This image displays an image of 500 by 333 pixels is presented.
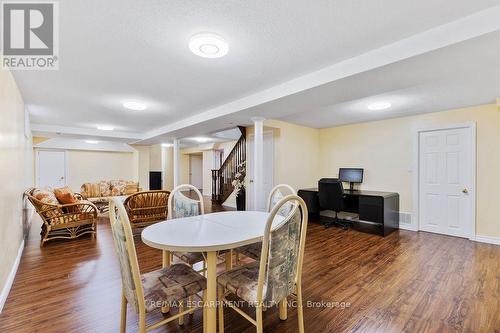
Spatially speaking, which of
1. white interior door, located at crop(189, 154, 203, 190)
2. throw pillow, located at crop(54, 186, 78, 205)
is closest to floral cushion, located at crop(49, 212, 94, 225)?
throw pillow, located at crop(54, 186, 78, 205)

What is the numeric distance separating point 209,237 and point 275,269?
50 cm

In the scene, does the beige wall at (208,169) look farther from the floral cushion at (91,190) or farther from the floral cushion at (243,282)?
the floral cushion at (243,282)

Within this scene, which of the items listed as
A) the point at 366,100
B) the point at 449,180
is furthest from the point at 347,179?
the point at 366,100

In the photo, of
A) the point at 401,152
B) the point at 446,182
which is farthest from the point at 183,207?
the point at 446,182

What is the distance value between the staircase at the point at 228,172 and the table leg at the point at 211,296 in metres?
4.04

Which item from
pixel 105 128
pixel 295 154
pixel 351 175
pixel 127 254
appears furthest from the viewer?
pixel 105 128

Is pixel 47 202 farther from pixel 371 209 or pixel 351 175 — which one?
pixel 351 175

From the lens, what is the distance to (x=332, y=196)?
4.59m

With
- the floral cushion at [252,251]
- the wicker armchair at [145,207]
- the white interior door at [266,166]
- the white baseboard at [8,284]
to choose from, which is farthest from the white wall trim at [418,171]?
the white baseboard at [8,284]

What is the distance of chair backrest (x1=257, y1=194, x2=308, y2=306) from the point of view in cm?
137

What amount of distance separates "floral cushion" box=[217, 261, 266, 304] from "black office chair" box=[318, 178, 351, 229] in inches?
125

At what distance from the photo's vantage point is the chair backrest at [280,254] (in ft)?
4.48

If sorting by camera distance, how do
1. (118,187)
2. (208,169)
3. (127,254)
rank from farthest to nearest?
(208,169)
(118,187)
(127,254)

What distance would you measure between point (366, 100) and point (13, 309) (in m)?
4.74
